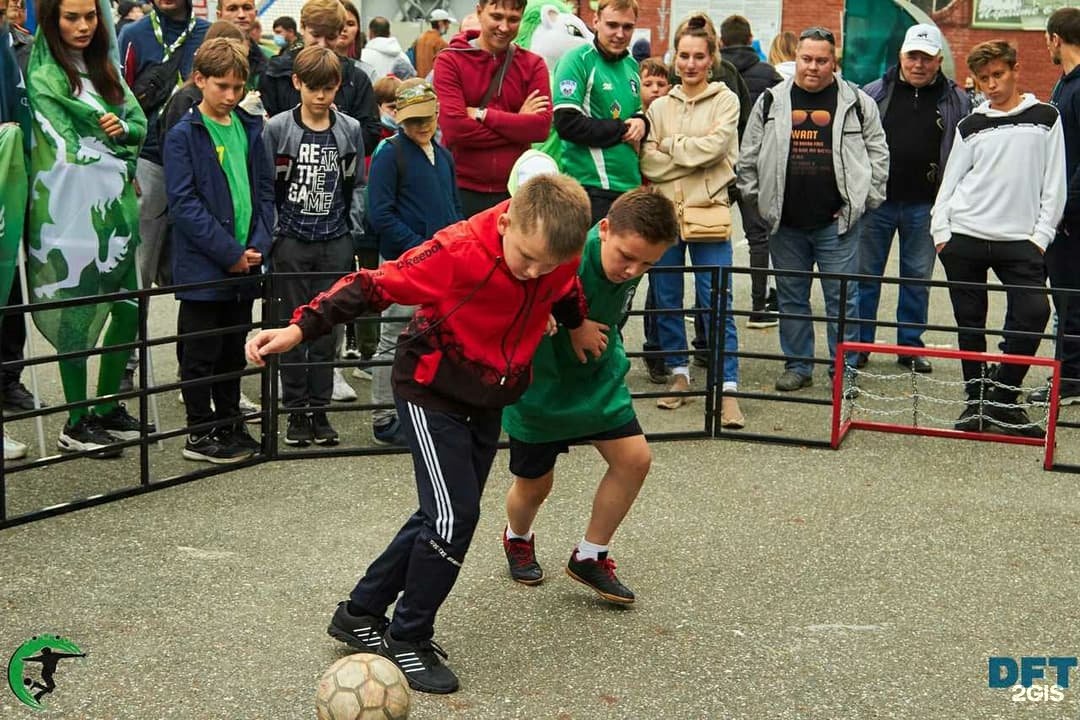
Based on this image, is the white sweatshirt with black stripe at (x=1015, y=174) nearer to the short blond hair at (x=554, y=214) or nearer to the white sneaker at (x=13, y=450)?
the short blond hair at (x=554, y=214)

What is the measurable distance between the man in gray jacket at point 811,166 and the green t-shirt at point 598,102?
2.53 feet

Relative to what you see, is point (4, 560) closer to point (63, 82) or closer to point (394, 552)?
point (394, 552)

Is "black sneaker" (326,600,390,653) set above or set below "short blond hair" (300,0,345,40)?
below

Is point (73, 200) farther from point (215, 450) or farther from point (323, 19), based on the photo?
point (323, 19)

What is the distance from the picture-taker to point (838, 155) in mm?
8047

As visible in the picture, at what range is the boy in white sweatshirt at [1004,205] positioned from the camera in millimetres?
7523

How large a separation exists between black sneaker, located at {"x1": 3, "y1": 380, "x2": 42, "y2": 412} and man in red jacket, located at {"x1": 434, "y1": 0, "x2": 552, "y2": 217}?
260 centimetres

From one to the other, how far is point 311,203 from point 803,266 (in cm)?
305

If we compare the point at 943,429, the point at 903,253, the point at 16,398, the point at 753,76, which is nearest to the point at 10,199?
the point at 16,398

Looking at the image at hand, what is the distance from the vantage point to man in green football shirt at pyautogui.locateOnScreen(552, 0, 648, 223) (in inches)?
305

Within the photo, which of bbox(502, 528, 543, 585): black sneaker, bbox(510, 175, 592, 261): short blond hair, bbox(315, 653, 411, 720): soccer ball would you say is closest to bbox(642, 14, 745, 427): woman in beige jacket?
bbox(502, 528, 543, 585): black sneaker

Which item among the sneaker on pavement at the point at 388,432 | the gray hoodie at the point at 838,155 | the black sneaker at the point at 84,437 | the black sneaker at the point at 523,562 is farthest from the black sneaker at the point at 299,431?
the gray hoodie at the point at 838,155

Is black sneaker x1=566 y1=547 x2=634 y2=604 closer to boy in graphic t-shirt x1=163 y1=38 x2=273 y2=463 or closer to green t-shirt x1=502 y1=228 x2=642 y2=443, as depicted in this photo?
green t-shirt x1=502 y1=228 x2=642 y2=443

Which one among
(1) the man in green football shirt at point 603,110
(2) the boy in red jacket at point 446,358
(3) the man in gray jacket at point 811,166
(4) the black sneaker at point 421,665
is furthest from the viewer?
(3) the man in gray jacket at point 811,166
